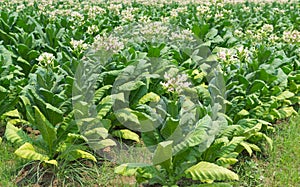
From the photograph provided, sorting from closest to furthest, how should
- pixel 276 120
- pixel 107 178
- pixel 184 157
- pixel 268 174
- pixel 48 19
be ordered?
1. pixel 184 157
2. pixel 107 178
3. pixel 268 174
4. pixel 276 120
5. pixel 48 19

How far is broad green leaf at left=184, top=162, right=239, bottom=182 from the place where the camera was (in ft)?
10.8

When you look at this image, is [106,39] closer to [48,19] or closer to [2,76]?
[2,76]

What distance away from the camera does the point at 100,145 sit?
3.94 meters

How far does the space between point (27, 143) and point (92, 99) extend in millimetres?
→ 879

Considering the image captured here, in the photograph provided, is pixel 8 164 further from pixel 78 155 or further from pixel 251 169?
pixel 251 169

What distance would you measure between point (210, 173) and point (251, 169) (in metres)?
0.86

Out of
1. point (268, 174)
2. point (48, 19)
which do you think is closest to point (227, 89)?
point (268, 174)

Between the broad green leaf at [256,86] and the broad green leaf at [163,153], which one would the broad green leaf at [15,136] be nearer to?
the broad green leaf at [163,153]

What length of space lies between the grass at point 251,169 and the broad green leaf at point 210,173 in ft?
1.54

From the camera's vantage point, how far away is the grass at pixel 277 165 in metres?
3.87

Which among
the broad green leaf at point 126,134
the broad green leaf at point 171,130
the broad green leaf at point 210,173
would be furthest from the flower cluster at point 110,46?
the broad green leaf at point 210,173

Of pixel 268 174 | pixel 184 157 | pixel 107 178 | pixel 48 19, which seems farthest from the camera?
pixel 48 19

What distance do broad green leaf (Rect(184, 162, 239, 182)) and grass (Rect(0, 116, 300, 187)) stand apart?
0.47 m

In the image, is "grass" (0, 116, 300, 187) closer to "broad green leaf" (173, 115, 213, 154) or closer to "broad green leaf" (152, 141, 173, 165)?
"broad green leaf" (152, 141, 173, 165)
